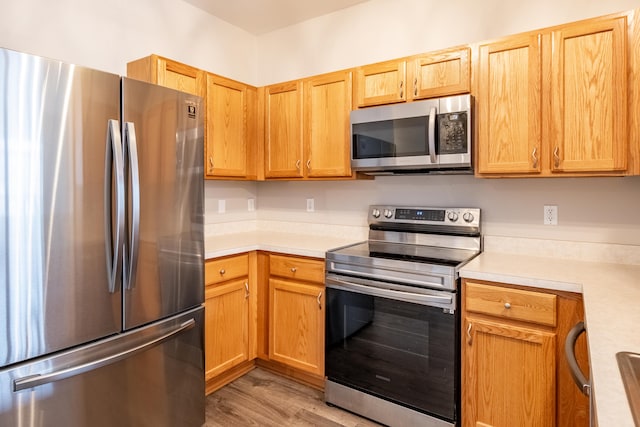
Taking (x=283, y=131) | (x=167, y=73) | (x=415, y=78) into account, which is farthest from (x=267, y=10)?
(x=415, y=78)

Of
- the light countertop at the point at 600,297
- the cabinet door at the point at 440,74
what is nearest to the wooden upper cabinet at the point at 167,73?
the cabinet door at the point at 440,74

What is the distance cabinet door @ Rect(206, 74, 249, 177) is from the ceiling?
624 mm

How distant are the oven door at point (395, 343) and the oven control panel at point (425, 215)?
65 cm

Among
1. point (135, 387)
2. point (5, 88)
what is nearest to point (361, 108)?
point (5, 88)

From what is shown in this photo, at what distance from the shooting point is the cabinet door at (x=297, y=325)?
2.36 m

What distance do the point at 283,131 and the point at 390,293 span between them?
4.92ft

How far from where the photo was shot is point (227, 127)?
2.69 m

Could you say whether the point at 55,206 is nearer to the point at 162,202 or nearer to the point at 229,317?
the point at 162,202

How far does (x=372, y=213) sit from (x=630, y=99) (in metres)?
1.53

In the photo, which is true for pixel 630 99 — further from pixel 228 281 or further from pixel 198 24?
pixel 198 24

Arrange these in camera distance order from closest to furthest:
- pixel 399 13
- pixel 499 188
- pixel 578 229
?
pixel 578 229, pixel 499 188, pixel 399 13

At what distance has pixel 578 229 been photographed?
2.06 meters

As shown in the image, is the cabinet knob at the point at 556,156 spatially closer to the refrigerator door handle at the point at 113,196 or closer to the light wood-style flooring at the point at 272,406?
the light wood-style flooring at the point at 272,406

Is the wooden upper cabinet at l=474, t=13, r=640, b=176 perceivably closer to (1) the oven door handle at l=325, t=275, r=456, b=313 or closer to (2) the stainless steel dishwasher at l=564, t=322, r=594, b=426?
(1) the oven door handle at l=325, t=275, r=456, b=313
